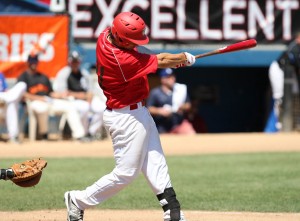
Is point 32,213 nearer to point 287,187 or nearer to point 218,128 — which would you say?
point 287,187

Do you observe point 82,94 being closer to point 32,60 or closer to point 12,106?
point 32,60

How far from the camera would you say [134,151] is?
6512mm

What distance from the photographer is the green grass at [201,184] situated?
8.34 meters

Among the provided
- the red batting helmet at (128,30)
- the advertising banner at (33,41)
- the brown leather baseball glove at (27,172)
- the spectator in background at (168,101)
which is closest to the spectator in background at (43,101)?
the advertising banner at (33,41)

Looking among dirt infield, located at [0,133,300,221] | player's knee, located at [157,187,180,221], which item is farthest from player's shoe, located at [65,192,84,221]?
dirt infield, located at [0,133,300,221]

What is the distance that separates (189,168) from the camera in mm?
11219

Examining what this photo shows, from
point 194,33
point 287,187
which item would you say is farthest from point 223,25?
point 287,187

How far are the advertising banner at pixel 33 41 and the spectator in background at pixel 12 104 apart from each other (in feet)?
5.00

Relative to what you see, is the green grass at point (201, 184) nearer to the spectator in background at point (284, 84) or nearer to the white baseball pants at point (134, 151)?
the white baseball pants at point (134, 151)

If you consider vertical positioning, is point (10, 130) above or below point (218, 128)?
above

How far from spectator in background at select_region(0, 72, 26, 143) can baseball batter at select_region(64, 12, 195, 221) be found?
23.6 feet

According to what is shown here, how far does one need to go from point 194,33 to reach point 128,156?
9.56m

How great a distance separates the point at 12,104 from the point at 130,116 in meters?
7.41

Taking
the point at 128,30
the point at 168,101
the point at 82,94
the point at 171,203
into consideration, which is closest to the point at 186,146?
the point at 168,101
